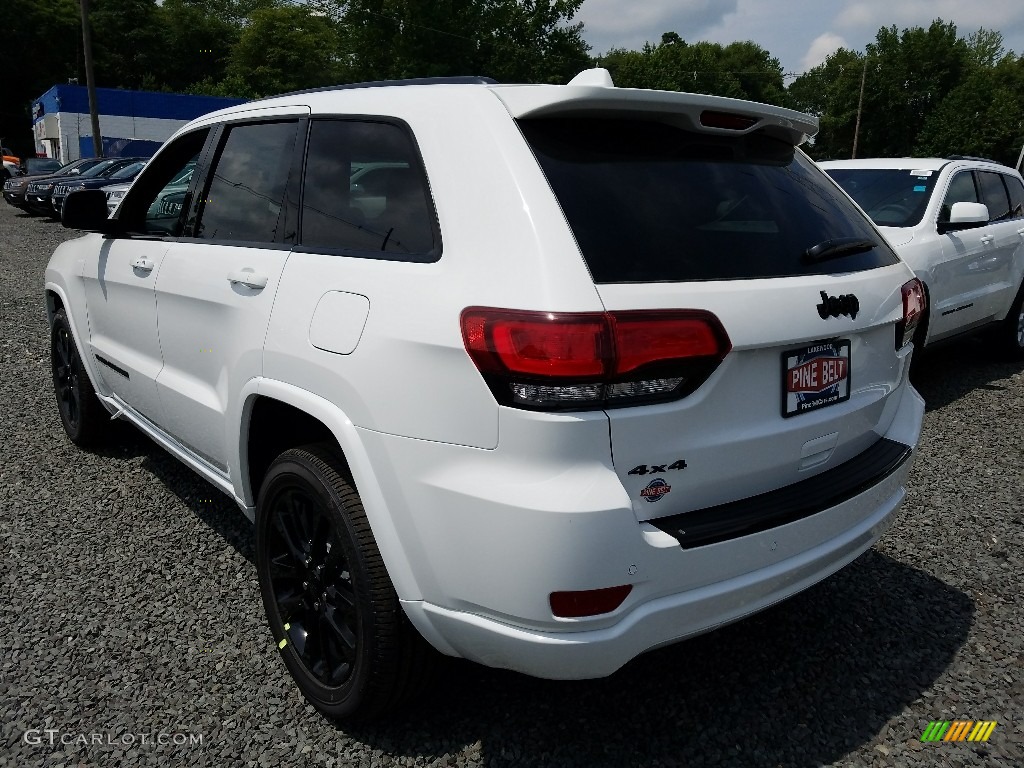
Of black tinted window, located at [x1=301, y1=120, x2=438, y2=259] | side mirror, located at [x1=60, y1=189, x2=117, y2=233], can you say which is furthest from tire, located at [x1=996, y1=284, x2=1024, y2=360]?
side mirror, located at [x1=60, y1=189, x2=117, y2=233]

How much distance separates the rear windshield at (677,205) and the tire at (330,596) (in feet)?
3.12

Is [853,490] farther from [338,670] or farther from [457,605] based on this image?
[338,670]

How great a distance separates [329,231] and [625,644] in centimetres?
145

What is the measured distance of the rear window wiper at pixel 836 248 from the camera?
2.26 m

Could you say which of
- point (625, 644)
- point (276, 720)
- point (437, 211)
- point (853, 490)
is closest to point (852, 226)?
point (853, 490)

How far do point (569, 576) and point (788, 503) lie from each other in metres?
0.70

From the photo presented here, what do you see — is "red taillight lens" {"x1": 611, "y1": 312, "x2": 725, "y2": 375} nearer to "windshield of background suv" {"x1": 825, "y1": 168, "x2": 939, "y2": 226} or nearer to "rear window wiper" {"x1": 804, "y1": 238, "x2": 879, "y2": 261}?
"rear window wiper" {"x1": 804, "y1": 238, "x2": 879, "y2": 261}

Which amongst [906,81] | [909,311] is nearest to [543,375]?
[909,311]

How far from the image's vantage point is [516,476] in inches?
69.8

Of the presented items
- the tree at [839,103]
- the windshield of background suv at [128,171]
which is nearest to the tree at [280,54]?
the tree at [839,103]

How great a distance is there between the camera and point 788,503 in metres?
2.10

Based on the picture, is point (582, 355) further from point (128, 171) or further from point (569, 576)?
point (128, 171)

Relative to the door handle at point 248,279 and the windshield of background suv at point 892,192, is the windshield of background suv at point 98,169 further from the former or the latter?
the door handle at point 248,279

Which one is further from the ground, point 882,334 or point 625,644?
point 882,334
